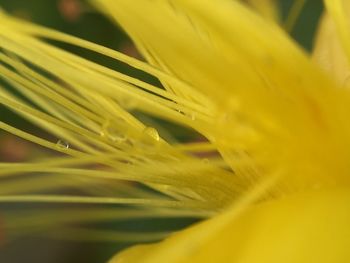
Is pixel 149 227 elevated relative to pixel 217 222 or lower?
elevated

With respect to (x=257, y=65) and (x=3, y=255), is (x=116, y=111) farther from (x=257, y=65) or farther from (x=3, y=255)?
(x=3, y=255)

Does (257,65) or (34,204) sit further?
(34,204)

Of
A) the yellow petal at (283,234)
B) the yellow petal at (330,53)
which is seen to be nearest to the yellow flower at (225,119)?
the yellow petal at (283,234)

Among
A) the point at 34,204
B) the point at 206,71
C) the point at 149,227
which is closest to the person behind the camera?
the point at 206,71

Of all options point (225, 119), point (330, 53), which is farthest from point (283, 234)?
point (330, 53)

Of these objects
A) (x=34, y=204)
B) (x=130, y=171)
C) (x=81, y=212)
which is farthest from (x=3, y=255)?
(x=130, y=171)

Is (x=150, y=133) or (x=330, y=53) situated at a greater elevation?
(x=330, y=53)

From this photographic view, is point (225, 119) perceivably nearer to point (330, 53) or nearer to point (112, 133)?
point (112, 133)

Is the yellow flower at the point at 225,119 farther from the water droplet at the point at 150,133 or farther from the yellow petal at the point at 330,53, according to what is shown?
the yellow petal at the point at 330,53
